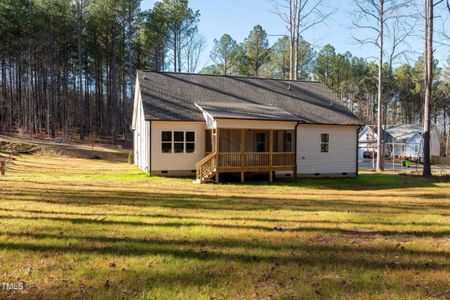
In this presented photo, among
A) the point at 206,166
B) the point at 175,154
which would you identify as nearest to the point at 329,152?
the point at 206,166

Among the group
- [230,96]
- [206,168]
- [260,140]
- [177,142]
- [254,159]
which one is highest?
[230,96]

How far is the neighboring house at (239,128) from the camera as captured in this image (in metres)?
18.2

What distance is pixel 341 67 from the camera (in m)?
57.0

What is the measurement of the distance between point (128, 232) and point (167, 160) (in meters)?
12.4

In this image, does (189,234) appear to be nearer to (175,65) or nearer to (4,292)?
(4,292)

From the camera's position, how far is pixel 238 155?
60.0 ft

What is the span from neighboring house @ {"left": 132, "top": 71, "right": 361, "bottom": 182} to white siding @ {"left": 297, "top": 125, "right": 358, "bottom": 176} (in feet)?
0.18

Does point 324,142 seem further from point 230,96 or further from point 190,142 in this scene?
point 190,142

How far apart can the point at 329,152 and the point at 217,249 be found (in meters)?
16.8

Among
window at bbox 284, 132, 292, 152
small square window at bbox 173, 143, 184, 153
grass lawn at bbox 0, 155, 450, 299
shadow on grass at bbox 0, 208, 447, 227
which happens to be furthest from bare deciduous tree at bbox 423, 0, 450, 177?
shadow on grass at bbox 0, 208, 447, 227

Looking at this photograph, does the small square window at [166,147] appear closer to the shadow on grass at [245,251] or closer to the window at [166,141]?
the window at [166,141]

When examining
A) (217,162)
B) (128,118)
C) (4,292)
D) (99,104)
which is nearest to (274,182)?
(217,162)

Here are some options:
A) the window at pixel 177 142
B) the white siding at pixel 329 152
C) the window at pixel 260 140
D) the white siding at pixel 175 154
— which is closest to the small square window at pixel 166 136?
the window at pixel 177 142

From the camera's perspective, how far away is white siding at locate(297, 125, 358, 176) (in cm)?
2094
